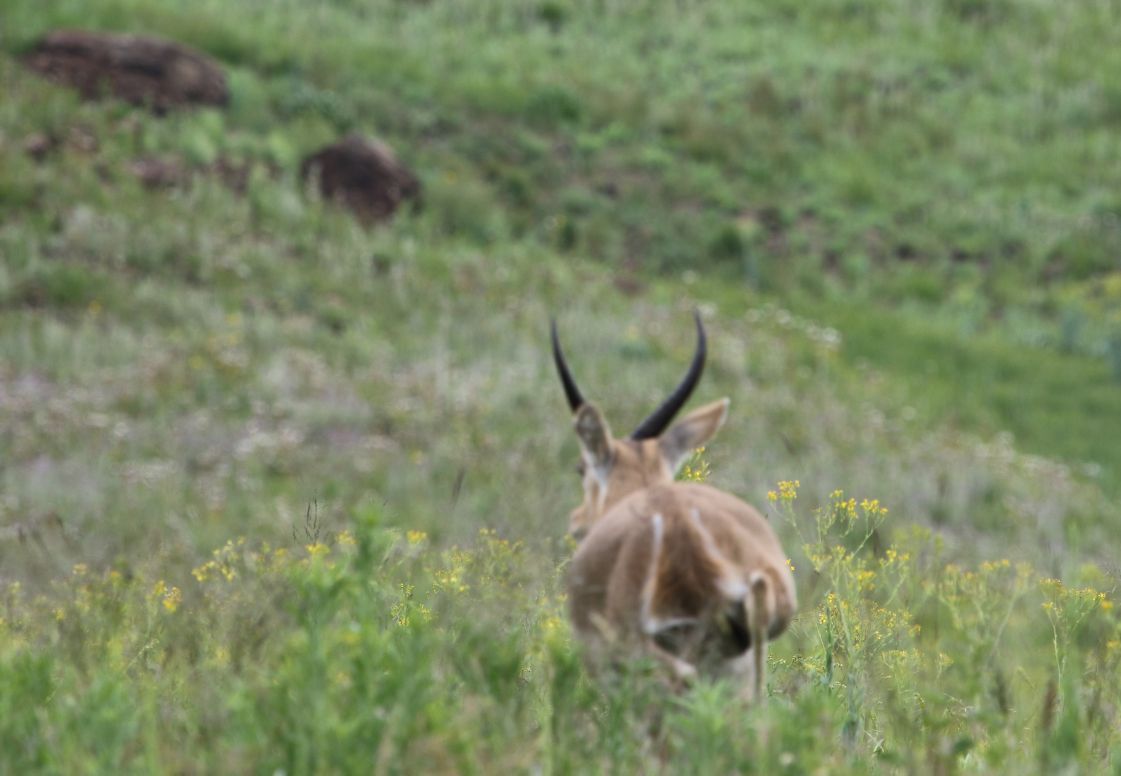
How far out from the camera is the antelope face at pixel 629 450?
156 inches

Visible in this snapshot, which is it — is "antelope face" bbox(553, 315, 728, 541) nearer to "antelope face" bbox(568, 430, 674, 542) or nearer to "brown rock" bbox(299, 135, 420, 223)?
"antelope face" bbox(568, 430, 674, 542)

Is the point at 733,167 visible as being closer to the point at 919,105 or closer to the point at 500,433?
the point at 919,105

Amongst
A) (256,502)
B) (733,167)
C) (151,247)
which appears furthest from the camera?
(733,167)

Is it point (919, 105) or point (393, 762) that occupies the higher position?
point (393, 762)

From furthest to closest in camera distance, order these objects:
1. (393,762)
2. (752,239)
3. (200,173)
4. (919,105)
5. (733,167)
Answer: (919,105)
(733,167)
(752,239)
(200,173)
(393,762)

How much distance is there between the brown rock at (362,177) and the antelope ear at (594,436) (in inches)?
526

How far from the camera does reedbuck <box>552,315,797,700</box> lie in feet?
10.1

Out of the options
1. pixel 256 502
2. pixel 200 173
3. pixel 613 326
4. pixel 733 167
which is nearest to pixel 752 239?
pixel 733 167

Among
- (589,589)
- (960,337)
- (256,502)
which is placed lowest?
(960,337)

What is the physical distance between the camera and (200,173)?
16688mm

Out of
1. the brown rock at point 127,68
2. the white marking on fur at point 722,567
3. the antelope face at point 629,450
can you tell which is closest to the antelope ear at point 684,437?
the antelope face at point 629,450

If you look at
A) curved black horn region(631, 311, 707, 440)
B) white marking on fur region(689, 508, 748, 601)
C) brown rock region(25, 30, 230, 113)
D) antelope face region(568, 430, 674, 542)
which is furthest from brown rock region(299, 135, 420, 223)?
white marking on fur region(689, 508, 748, 601)

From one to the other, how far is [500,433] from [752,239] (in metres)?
9.08

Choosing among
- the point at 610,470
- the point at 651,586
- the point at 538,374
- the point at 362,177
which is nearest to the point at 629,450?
the point at 610,470
